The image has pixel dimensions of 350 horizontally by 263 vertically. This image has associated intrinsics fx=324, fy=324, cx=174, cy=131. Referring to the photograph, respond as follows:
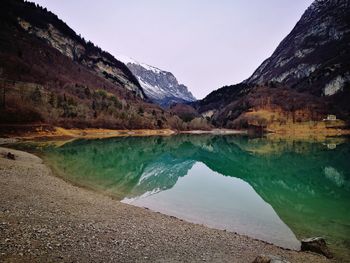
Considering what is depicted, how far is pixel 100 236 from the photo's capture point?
11.0 meters

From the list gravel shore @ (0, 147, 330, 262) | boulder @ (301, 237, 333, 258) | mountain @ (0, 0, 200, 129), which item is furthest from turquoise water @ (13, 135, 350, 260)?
mountain @ (0, 0, 200, 129)

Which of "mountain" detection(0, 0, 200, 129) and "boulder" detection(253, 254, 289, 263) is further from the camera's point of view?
"mountain" detection(0, 0, 200, 129)

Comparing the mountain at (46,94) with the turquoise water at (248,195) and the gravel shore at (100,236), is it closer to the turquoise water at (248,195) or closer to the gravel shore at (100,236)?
the turquoise water at (248,195)

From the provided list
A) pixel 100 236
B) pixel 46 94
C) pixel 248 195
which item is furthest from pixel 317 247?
pixel 46 94

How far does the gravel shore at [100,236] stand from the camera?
9016mm

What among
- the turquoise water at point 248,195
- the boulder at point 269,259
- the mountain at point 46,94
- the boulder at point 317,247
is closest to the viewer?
the boulder at point 269,259

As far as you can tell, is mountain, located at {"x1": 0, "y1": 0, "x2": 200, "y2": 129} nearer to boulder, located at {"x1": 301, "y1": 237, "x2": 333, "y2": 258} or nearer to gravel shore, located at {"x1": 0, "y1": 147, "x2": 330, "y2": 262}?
gravel shore, located at {"x1": 0, "y1": 147, "x2": 330, "y2": 262}

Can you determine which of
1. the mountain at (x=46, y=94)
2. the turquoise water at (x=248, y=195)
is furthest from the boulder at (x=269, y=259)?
the mountain at (x=46, y=94)

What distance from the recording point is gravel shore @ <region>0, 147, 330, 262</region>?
29.6 ft

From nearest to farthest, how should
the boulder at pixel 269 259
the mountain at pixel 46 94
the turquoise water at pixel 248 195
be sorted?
the boulder at pixel 269 259 → the turquoise water at pixel 248 195 → the mountain at pixel 46 94

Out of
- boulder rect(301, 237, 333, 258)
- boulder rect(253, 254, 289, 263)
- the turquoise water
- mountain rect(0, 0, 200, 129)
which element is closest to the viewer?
boulder rect(253, 254, 289, 263)

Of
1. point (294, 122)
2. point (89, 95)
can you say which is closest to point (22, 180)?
point (89, 95)

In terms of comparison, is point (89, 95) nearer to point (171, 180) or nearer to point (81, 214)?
point (171, 180)

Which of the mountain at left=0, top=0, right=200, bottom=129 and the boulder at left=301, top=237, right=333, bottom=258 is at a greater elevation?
the mountain at left=0, top=0, right=200, bottom=129
